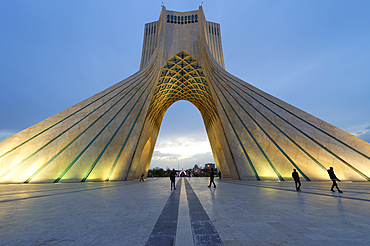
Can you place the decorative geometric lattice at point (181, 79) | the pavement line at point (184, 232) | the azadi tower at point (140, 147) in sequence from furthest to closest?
the decorative geometric lattice at point (181, 79) → the azadi tower at point (140, 147) → the pavement line at point (184, 232)

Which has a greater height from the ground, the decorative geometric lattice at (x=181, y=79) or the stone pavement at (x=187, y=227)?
the decorative geometric lattice at (x=181, y=79)

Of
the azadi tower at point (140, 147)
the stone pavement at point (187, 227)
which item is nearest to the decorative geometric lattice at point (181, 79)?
the azadi tower at point (140, 147)

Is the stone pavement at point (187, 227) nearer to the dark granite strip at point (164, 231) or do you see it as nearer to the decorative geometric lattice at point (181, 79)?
the dark granite strip at point (164, 231)

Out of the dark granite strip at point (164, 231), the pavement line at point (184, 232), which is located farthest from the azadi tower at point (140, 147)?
the pavement line at point (184, 232)

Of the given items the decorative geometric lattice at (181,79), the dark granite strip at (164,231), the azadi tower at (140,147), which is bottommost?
the dark granite strip at (164,231)

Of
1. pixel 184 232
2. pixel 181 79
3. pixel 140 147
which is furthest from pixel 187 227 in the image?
pixel 181 79

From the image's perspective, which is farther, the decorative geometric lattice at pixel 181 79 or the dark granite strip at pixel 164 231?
the decorative geometric lattice at pixel 181 79

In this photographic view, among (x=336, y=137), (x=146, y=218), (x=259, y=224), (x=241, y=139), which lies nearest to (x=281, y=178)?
(x=241, y=139)

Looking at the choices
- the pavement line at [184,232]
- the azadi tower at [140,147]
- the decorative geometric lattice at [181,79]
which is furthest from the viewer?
the decorative geometric lattice at [181,79]

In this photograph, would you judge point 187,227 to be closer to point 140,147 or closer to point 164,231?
point 164,231

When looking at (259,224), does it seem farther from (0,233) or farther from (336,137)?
(336,137)

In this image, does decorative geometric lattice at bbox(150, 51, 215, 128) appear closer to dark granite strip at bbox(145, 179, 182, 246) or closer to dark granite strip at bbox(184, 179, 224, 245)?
dark granite strip at bbox(145, 179, 182, 246)

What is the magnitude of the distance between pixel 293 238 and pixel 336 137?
40.2ft

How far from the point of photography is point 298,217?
2.77m
